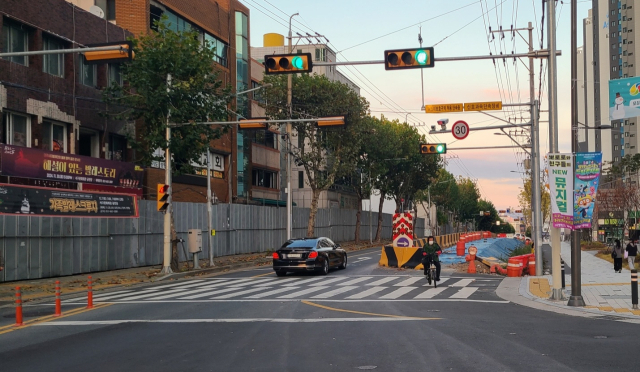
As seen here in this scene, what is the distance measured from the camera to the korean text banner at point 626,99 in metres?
19.6

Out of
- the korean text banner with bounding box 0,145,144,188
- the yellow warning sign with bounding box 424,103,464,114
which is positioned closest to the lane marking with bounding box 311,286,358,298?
the yellow warning sign with bounding box 424,103,464,114

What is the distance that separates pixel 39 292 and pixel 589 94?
12185 cm

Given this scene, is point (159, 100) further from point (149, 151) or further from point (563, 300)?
point (563, 300)

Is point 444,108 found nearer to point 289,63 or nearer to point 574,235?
point 574,235

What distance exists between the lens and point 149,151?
90.4ft

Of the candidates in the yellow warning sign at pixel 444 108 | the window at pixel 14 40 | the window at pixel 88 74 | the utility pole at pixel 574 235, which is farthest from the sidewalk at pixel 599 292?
the window at pixel 88 74

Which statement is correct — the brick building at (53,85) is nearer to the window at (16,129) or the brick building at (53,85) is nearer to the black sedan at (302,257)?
the window at (16,129)

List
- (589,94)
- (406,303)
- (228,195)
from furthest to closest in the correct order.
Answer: (589,94) → (228,195) → (406,303)

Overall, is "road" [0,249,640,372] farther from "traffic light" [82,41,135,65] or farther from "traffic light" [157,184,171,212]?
"traffic light" [157,184,171,212]

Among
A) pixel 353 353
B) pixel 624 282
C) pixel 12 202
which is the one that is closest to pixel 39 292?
pixel 12 202

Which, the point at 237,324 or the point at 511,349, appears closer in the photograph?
the point at 511,349

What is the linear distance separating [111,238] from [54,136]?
5045 millimetres

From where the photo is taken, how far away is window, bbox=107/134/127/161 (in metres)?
32.3

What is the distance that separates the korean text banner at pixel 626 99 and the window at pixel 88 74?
22223mm
